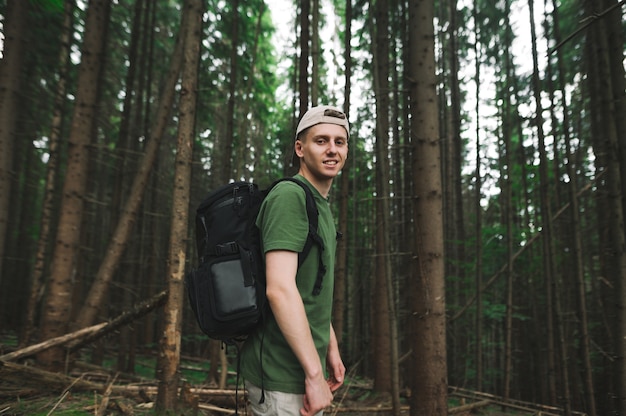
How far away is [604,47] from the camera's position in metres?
4.61

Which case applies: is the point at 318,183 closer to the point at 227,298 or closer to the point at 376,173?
the point at 227,298

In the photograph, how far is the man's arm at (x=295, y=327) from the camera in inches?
61.1

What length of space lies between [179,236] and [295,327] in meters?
3.16

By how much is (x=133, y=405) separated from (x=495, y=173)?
1850 centimetres

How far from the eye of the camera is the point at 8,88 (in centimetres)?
597

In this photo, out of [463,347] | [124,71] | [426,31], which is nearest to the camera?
[426,31]

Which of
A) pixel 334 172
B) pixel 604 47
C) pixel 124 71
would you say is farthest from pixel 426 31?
pixel 124 71

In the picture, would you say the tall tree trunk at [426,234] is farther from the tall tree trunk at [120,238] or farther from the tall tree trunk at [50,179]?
the tall tree trunk at [50,179]

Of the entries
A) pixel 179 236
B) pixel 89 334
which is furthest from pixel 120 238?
pixel 179 236

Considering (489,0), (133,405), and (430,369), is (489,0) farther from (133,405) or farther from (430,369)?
(133,405)

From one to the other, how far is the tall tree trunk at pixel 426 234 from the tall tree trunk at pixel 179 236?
2.54 meters

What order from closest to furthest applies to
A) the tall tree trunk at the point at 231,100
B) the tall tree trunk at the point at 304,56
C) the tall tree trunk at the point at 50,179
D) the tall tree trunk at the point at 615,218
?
the tall tree trunk at the point at 615,218 → the tall tree trunk at the point at 304,56 → the tall tree trunk at the point at 50,179 → the tall tree trunk at the point at 231,100

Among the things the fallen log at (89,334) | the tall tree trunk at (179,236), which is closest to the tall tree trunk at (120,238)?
the fallen log at (89,334)

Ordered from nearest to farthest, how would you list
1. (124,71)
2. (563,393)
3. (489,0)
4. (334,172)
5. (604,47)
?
(334,172) < (604,47) < (563,393) < (489,0) < (124,71)
